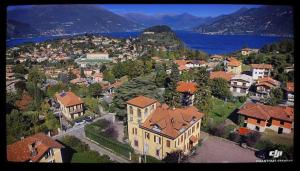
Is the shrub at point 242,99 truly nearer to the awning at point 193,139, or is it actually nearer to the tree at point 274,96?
the tree at point 274,96

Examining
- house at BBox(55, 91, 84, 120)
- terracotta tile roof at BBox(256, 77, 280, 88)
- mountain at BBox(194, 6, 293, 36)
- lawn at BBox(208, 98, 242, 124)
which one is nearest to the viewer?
mountain at BBox(194, 6, 293, 36)

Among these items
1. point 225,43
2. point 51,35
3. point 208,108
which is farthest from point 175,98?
point 51,35

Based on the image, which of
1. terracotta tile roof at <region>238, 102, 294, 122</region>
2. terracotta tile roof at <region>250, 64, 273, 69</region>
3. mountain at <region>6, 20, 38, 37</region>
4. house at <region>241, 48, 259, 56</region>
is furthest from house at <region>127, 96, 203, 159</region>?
mountain at <region>6, 20, 38, 37</region>

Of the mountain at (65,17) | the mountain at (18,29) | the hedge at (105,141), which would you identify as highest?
the mountain at (65,17)

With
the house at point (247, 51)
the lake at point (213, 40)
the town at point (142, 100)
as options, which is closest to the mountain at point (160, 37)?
the town at point (142, 100)

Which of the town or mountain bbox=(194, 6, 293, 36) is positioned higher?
mountain bbox=(194, 6, 293, 36)

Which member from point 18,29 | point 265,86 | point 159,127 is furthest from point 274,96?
point 18,29

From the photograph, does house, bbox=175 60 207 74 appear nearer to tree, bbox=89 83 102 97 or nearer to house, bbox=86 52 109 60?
house, bbox=86 52 109 60
